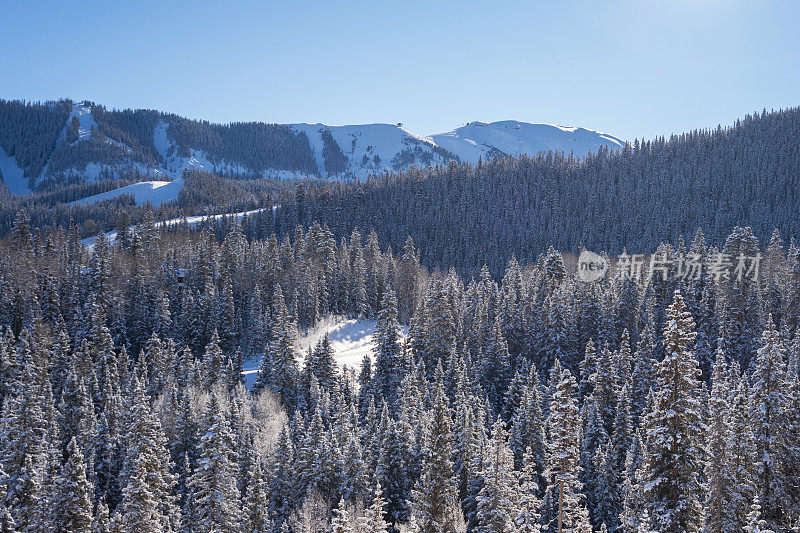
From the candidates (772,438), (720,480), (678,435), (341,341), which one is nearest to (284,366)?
(341,341)

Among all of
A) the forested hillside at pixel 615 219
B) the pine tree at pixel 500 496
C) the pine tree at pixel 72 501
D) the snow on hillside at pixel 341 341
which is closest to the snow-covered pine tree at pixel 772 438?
the pine tree at pixel 500 496

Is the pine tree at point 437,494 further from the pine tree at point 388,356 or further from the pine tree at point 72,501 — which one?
the pine tree at point 388,356

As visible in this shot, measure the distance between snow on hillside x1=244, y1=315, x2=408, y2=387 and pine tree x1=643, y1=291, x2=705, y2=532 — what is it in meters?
58.6

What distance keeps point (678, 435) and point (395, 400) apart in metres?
48.2

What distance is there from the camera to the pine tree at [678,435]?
69.1 feet

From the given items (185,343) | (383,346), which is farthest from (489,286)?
(185,343)

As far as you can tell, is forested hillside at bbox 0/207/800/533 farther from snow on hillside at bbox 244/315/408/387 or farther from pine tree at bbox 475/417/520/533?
snow on hillside at bbox 244/315/408/387

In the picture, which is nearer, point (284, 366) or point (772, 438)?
point (772, 438)

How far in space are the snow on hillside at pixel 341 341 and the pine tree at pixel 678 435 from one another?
58564mm

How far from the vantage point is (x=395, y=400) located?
66.6 metres

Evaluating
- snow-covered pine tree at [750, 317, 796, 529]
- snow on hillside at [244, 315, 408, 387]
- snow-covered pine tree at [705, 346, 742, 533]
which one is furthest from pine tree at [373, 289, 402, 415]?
snow-covered pine tree at [750, 317, 796, 529]

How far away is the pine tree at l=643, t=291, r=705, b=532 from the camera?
21062 millimetres

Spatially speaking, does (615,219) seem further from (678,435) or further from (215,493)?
(678,435)

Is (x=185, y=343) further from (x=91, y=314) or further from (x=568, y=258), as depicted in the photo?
(x=568, y=258)
